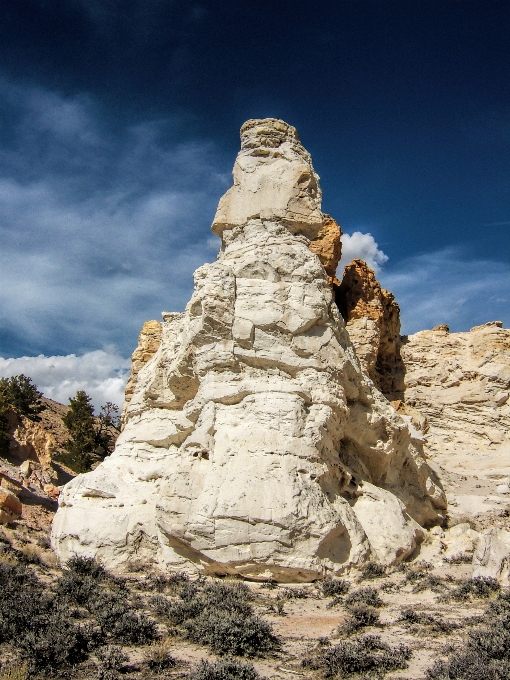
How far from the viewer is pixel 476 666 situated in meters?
5.79

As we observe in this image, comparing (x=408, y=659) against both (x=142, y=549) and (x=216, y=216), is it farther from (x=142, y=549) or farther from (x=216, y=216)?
(x=216, y=216)

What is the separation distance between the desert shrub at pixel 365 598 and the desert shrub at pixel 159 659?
3.86 m

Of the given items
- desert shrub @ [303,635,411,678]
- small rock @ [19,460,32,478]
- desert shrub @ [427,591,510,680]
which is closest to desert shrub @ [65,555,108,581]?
desert shrub @ [303,635,411,678]

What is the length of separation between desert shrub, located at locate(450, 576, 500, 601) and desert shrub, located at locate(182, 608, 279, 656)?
12.8 ft

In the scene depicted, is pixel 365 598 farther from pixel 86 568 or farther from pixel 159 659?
pixel 86 568

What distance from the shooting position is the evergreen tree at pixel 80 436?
24.8m

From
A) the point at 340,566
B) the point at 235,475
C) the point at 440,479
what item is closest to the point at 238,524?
the point at 235,475

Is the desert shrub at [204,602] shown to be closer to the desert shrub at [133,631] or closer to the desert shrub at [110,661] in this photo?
the desert shrub at [133,631]

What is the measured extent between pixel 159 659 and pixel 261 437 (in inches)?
227

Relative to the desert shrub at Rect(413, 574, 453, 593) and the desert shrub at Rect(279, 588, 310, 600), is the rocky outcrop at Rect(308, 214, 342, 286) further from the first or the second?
the desert shrub at Rect(279, 588, 310, 600)

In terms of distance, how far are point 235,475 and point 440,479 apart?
34.4 feet

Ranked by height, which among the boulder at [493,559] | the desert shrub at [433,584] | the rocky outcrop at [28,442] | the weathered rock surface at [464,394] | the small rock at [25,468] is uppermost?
the weathered rock surface at [464,394]

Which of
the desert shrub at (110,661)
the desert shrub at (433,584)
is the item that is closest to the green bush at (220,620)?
the desert shrub at (110,661)

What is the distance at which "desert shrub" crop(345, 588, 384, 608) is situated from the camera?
9383mm
